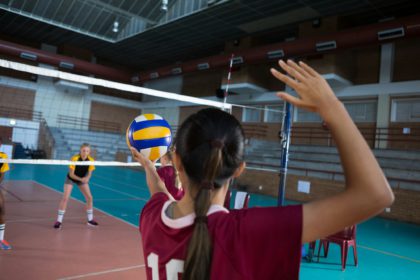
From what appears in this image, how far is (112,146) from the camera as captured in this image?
19.6m

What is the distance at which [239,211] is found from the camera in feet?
2.95

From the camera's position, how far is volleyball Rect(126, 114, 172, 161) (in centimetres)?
251

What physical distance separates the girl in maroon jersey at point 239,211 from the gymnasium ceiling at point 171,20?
11.4 metres

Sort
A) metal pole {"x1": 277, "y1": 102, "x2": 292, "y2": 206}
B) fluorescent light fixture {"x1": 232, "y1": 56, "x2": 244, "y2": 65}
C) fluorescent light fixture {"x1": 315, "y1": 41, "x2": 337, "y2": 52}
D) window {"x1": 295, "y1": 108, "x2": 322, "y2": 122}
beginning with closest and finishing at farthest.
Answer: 1. metal pole {"x1": 277, "y1": 102, "x2": 292, "y2": 206}
2. fluorescent light fixture {"x1": 315, "y1": 41, "x2": 337, "y2": 52}
3. fluorescent light fixture {"x1": 232, "y1": 56, "x2": 244, "y2": 65}
4. window {"x1": 295, "y1": 108, "x2": 322, "y2": 122}

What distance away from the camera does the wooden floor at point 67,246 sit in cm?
350

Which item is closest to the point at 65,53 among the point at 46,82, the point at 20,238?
the point at 46,82

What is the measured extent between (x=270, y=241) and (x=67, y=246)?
167 inches

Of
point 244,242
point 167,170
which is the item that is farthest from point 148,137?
point 244,242

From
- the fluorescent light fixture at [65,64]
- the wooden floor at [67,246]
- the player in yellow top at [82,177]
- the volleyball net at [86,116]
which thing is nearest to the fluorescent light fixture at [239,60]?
the volleyball net at [86,116]

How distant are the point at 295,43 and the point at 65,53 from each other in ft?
45.7

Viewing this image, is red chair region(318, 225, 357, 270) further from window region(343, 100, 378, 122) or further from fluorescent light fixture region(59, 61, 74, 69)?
fluorescent light fixture region(59, 61, 74, 69)

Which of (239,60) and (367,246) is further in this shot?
(239,60)

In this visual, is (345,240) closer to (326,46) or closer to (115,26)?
(326,46)

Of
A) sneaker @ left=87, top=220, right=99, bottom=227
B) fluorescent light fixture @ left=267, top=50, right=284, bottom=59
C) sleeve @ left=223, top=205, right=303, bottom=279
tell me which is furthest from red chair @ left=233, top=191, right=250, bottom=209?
fluorescent light fixture @ left=267, top=50, right=284, bottom=59
